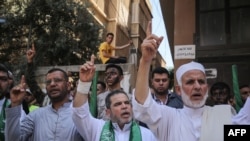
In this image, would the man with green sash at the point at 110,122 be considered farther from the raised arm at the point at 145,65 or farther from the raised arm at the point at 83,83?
the raised arm at the point at 145,65

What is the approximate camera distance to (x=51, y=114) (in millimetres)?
3855

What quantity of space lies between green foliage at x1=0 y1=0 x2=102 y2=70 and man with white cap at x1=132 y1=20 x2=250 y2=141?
8.02 meters

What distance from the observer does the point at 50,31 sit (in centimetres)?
1130

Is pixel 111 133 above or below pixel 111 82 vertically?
below

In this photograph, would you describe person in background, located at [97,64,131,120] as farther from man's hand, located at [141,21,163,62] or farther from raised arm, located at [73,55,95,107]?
man's hand, located at [141,21,163,62]

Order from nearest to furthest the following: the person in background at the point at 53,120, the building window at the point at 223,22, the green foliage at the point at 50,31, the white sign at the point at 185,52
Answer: the person in background at the point at 53,120, the white sign at the point at 185,52, the building window at the point at 223,22, the green foliage at the point at 50,31

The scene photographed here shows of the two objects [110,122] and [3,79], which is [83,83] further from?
[3,79]

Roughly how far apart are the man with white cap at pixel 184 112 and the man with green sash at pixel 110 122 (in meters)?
0.58

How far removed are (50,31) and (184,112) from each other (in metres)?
8.68

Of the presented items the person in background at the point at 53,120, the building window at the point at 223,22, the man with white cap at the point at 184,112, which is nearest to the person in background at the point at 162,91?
the person in background at the point at 53,120

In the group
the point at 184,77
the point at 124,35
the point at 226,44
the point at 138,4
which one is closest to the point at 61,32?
the point at 226,44

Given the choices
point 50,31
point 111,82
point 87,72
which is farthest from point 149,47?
point 50,31

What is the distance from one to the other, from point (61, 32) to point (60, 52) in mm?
603

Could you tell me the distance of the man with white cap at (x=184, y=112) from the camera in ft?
9.65
